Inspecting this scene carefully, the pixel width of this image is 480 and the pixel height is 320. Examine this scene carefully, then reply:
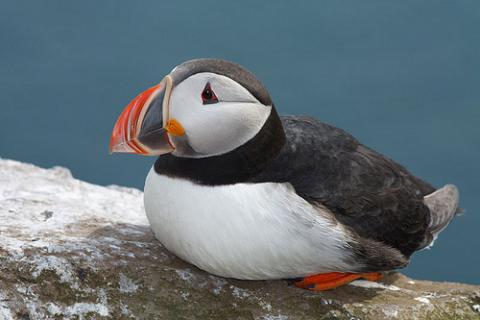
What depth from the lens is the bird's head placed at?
4.48 metres

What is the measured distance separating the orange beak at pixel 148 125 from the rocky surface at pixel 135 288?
0.68 metres

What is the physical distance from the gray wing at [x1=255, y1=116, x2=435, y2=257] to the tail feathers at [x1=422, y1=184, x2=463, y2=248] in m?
0.11

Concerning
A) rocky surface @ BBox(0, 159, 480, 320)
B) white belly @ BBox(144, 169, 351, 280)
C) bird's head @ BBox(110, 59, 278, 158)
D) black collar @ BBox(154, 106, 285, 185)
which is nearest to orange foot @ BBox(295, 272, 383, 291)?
rocky surface @ BBox(0, 159, 480, 320)

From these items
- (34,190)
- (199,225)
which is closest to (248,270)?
(199,225)

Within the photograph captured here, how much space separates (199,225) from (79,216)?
1259 millimetres

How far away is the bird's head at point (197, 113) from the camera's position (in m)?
4.48

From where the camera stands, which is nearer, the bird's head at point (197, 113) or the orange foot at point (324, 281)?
the bird's head at point (197, 113)

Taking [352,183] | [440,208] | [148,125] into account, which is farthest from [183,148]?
[440,208]

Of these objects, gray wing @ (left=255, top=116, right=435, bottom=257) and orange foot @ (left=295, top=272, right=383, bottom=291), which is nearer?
gray wing @ (left=255, top=116, right=435, bottom=257)

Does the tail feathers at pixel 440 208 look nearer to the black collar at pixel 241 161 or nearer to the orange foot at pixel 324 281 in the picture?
the orange foot at pixel 324 281

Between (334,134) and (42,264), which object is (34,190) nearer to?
(42,264)

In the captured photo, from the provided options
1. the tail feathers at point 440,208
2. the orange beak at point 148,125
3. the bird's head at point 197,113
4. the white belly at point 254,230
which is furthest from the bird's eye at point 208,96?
the tail feathers at point 440,208

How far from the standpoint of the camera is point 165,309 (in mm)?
4738

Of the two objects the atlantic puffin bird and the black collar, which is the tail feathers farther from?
the black collar
